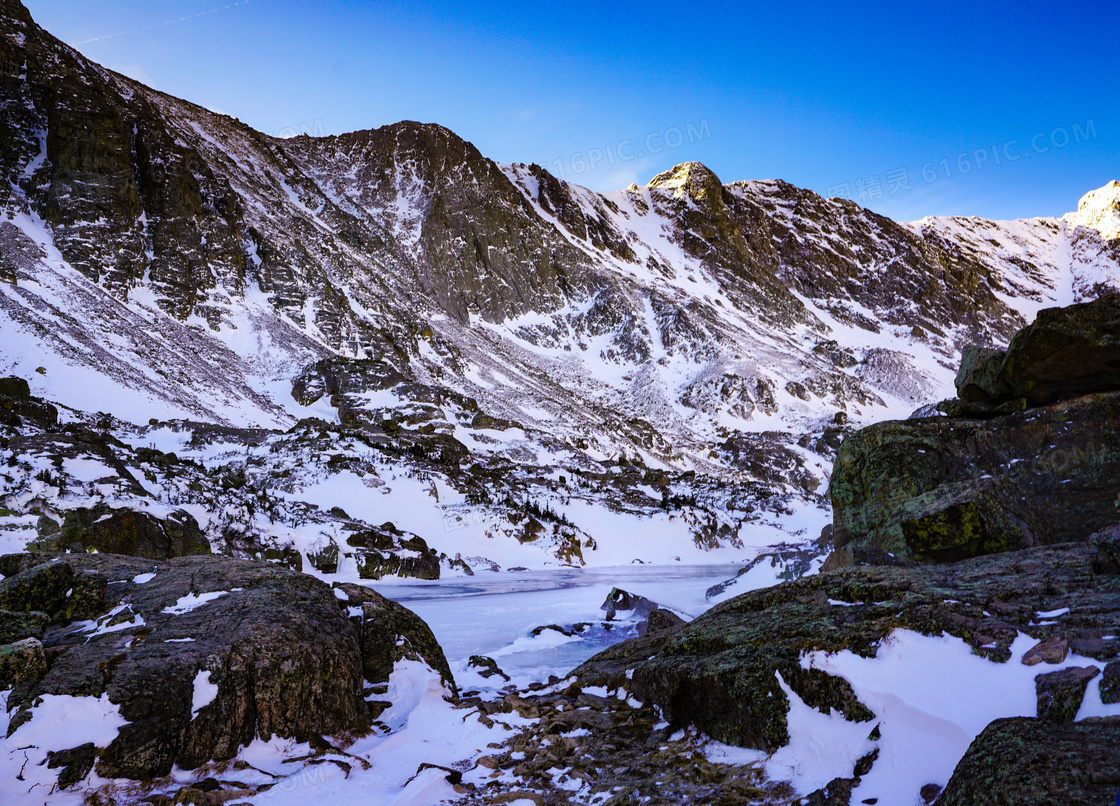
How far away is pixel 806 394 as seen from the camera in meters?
124

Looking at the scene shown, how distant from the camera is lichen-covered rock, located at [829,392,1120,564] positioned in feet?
30.9

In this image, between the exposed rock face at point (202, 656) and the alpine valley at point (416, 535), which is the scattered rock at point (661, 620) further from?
the exposed rock face at point (202, 656)

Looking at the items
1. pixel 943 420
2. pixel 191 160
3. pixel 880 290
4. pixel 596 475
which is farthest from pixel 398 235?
pixel 880 290

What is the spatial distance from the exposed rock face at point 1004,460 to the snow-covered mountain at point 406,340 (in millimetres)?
23923

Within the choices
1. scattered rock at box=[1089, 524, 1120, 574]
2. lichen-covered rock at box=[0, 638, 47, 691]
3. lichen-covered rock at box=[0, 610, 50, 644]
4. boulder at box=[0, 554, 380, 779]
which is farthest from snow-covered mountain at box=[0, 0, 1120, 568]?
scattered rock at box=[1089, 524, 1120, 574]

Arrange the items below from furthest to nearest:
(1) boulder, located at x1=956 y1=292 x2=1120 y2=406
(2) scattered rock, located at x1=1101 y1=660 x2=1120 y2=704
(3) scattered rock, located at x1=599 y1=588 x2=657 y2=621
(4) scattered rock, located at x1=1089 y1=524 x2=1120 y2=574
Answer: (3) scattered rock, located at x1=599 y1=588 x2=657 y2=621, (1) boulder, located at x1=956 y1=292 x2=1120 y2=406, (4) scattered rock, located at x1=1089 y1=524 x2=1120 y2=574, (2) scattered rock, located at x1=1101 y1=660 x2=1120 y2=704

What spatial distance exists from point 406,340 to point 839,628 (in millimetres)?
94810

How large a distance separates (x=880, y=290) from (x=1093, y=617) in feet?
725

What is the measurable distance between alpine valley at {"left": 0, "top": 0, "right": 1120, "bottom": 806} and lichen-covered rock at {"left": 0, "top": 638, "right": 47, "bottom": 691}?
23 millimetres

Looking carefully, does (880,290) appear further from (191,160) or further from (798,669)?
(798,669)

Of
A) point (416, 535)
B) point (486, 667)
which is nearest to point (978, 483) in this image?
point (486, 667)

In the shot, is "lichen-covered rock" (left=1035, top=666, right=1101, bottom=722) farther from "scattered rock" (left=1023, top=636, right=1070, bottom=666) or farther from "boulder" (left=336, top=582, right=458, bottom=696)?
"boulder" (left=336, top=582, right=458, bottom=696)

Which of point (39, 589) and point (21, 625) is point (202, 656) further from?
point (39, 589)

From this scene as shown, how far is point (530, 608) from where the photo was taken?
2136 cm
